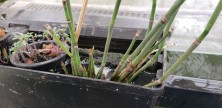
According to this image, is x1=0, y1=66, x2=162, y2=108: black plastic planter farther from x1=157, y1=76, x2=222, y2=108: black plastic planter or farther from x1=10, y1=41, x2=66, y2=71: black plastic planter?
x1=157, y1=76, x2=222, y2=108: black plastic planter

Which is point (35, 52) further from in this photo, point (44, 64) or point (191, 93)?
point (191, 93)

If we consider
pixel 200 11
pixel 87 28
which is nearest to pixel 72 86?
pixel 87 28

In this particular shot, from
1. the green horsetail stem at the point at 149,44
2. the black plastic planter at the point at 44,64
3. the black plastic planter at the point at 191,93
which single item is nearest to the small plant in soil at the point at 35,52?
the black plastic planter at the point at 44,64

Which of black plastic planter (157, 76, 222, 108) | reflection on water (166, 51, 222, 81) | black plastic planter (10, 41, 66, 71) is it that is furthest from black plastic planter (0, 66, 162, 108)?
reflection on water (166, 51, 222, 81)

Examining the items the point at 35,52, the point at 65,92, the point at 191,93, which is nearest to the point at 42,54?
the point at 35,52

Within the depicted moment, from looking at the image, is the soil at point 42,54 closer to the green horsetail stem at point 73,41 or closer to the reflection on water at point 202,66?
the green horsetail stem at point 73,41

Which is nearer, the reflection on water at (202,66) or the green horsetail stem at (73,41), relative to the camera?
the green horsetail stem at (73,41)
